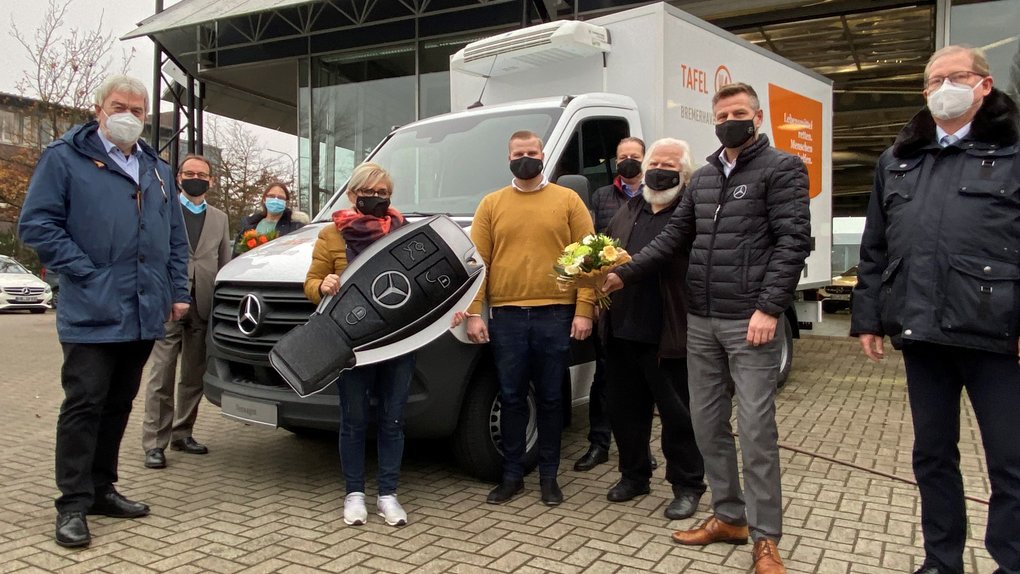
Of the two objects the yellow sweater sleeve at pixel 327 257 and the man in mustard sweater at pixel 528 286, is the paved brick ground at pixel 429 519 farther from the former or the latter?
the yellow sweater sleeve at pixel 327 257

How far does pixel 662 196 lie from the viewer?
388cm

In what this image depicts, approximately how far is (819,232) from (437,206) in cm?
444

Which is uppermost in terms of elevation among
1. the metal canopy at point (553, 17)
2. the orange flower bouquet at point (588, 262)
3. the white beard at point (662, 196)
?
the metal canopy at point (553, 17)

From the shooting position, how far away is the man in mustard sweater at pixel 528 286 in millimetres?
4012

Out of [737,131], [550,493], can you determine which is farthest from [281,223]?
[737,131]

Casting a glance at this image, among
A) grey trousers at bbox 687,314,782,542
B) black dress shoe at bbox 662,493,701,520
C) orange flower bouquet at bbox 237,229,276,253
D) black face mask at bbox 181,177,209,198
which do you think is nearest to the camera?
grey trousers at bbox 687,314,782,542

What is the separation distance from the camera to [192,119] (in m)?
16.9

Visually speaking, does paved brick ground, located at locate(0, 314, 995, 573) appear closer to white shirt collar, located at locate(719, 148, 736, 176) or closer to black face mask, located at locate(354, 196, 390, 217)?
black face mask, located at locate(354, 196, 390, 217)

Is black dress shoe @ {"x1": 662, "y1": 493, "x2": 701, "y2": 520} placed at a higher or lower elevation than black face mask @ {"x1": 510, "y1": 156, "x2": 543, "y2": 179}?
lower

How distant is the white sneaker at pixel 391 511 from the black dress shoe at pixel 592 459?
1321 millimetres

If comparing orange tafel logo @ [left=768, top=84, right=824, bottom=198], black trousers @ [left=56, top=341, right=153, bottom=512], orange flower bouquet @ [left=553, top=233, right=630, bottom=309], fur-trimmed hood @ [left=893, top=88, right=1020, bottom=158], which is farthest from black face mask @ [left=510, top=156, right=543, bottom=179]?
orange tafel logo @ [left=768, top=84, right=824, bottom=198]

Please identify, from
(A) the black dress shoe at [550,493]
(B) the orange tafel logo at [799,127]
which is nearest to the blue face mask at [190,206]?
(A) the black dress shoe at [550,493]

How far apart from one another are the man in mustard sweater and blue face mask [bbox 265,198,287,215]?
2.19 meters

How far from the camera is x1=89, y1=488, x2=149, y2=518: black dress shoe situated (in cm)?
398
